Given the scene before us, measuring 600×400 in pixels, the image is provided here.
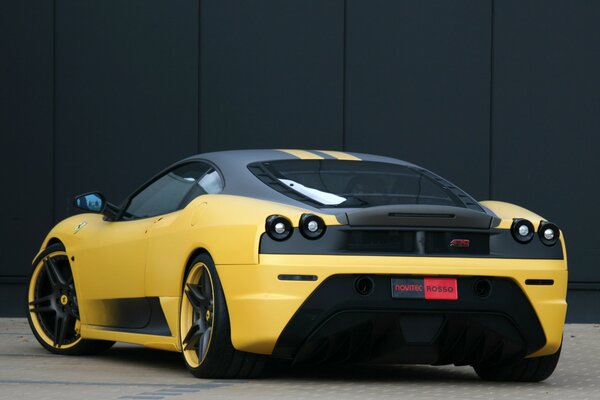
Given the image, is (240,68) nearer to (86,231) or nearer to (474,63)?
(474,63)

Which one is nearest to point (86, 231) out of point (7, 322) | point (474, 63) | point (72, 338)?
point (72, 338)

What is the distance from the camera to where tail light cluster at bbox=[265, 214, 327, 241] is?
23.9ft

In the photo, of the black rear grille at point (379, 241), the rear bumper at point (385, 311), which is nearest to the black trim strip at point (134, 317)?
the rear bumper at point (385, 311)

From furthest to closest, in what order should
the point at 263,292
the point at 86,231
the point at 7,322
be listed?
the point at 7,322
the point at 86,231
the point at 263,292

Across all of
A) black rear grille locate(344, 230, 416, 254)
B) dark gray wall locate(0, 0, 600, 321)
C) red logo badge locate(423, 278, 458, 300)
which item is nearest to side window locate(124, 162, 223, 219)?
black rear grille locate(344, 230, 416, 254)

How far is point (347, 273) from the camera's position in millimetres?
7270

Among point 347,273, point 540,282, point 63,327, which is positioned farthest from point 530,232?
point 63,327

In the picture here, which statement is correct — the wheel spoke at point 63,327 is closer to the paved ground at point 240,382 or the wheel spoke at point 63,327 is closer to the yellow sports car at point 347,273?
the paved ground at point 240,382

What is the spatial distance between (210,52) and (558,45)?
352 cm

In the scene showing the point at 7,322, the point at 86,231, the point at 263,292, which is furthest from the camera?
the point at 7,322

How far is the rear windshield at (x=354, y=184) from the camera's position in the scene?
7.69m

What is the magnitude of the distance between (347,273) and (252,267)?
0.49 m

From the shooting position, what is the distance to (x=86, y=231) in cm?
941

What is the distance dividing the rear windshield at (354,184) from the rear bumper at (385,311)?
47 centimetres
